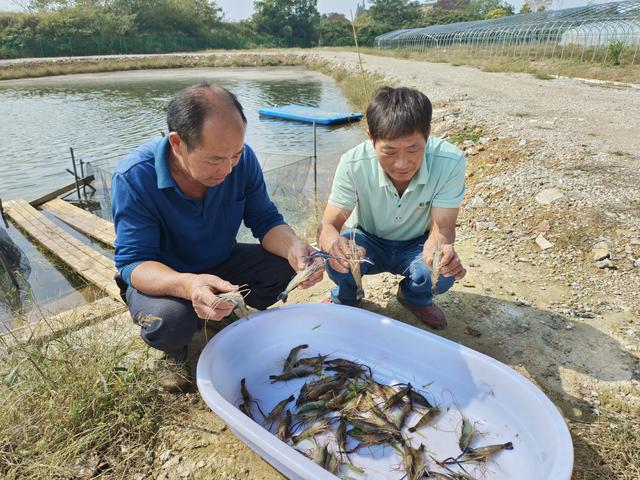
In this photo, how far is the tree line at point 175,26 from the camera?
44031 mm

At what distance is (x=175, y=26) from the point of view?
57.7 m

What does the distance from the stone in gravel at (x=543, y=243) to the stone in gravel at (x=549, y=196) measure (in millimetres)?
766

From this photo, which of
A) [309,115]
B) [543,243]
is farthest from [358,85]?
[543,243]

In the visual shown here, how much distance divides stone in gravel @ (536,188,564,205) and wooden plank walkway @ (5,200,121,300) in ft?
15.7

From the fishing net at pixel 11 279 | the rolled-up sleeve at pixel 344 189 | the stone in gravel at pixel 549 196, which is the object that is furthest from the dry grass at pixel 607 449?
the fishing net at pixel 11 279

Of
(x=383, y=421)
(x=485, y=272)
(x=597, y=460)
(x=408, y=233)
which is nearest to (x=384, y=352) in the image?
(x=383, y=421)

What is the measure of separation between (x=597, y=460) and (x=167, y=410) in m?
2.40

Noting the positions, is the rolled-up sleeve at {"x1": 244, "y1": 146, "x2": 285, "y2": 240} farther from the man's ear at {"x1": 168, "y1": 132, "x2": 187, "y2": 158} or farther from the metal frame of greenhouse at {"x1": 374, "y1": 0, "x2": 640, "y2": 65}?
the metal frame of greenhouse at {"x1": 374, "y1": 0, "x2": 640, "y2": 65}

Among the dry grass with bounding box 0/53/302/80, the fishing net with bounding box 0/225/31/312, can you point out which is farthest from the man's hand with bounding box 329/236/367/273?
the dry grass with bounding box 0/53/302/80

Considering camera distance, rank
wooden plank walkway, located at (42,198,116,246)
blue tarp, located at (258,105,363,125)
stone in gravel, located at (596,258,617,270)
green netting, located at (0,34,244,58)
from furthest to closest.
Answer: green netting, located at (0,34,244,58)
blue tarp, located at (258,105,363,125)
wooden plank walkway, located at (42,198,116,246)
stone in gravel, located at (596,258,617,270)

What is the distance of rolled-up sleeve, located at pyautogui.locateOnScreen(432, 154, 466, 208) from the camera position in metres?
3.09

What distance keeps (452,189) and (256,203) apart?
145 cm

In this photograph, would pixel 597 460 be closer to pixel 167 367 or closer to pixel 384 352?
pixel 384 352

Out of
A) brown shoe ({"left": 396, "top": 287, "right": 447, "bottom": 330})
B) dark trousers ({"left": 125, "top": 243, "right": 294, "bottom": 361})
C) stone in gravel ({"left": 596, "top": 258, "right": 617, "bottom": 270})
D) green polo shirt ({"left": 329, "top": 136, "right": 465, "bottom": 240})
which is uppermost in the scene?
green polo shirt ({"left": 329, "top": 136, "right": 465, "bottom": 240})
